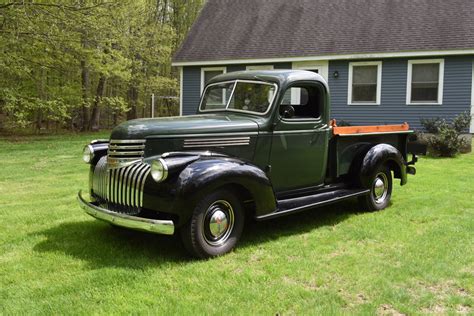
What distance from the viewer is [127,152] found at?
438cm

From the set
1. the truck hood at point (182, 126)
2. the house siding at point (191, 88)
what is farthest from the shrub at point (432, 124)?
the truck hood at point (182, 126)

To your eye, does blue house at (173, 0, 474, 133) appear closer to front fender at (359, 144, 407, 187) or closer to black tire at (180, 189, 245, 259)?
front fender at (359, 144, 407, 187)

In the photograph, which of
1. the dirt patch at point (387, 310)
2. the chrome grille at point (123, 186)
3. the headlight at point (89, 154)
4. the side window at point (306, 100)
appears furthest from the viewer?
the side window at point (306, 100)

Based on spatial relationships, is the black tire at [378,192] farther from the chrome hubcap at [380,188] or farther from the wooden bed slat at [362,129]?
the wooden bed slat at [362,129]

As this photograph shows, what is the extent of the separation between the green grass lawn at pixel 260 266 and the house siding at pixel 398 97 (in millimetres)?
8747

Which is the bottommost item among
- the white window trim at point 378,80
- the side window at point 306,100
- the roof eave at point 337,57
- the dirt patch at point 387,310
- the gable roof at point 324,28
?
the dirt patch at point 387,310

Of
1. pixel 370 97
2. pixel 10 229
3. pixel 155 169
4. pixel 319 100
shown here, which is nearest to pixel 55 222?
pixel 10 229

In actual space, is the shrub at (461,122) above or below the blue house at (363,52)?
below

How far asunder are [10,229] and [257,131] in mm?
3059

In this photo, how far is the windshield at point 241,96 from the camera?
204 inches

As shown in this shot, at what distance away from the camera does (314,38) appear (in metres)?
16.3

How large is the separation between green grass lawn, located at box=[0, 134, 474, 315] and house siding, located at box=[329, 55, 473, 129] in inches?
344

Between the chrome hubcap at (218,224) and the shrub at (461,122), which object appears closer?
the chrome hubcap at (218,224)

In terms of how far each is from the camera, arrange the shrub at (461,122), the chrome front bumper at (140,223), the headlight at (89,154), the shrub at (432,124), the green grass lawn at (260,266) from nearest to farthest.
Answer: the green grass lawn at (260,266), the chrome front bumper at (140,223), the headlight at (89,154), the shrub at (461,122), the shrub at (432,124)
